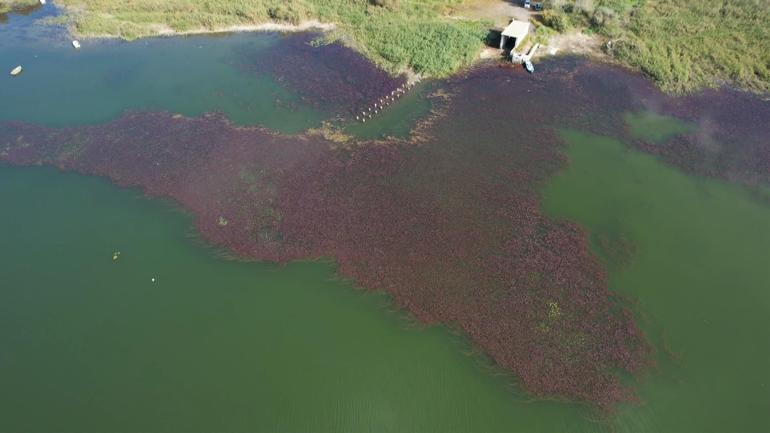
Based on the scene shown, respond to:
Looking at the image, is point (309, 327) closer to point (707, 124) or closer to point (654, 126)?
point (654, 126)

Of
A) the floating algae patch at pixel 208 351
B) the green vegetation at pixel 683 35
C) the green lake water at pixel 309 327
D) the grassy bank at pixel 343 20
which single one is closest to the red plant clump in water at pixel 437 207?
the green lake water at pixel 309 327

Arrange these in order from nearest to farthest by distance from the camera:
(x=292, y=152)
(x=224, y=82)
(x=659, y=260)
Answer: (x=659, y=260) < (x=292, y=152) < (x=224, y=82)

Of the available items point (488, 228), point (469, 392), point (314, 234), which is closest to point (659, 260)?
point (488, 228)

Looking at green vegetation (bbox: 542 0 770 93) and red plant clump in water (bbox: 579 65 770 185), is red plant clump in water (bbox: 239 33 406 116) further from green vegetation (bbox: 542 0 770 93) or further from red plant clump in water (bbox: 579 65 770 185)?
green vegetation (bbox: 542 0 770 93)

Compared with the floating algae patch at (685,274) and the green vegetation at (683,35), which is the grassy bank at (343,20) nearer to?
the green vegetation at (683,35)

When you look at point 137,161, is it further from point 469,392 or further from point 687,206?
point 687,206

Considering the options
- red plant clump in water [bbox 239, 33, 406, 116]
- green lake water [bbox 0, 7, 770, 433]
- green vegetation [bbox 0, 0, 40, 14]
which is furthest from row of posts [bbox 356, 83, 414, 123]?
green vegetation [bbox 0, 0, 40, 14]
